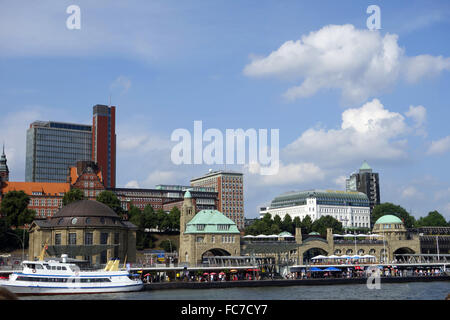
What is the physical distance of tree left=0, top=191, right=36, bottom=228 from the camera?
134750 millimetres

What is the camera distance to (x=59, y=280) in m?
74.4

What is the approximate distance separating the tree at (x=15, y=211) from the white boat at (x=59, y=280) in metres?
63.4

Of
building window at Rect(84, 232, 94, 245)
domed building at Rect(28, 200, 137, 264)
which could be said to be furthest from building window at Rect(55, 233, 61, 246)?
building window at Rect(84, 232, 94, 245)

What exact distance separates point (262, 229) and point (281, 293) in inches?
3149

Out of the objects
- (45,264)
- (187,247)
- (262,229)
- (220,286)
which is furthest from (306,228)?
(45,264)

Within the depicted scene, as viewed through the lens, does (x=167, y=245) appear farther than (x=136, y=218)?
No

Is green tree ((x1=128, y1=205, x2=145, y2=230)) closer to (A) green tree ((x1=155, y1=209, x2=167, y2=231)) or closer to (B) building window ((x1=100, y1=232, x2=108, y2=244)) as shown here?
(A) green tree ((x1=155, y1=209, x2=167, y2=231))

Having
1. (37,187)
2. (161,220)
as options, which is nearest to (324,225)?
(161,220)

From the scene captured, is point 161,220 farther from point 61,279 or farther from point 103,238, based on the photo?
point 61,279

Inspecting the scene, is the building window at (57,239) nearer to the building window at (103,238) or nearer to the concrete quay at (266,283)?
the building window at (103,238)

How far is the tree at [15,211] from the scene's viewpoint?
13475 centimetres

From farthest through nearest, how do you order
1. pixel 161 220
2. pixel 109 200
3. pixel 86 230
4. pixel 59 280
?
1. pixel 161 220
2. pixel 109 200
3. pixel 86 230
4. pixel 59 280

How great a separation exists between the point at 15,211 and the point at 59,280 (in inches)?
2674
